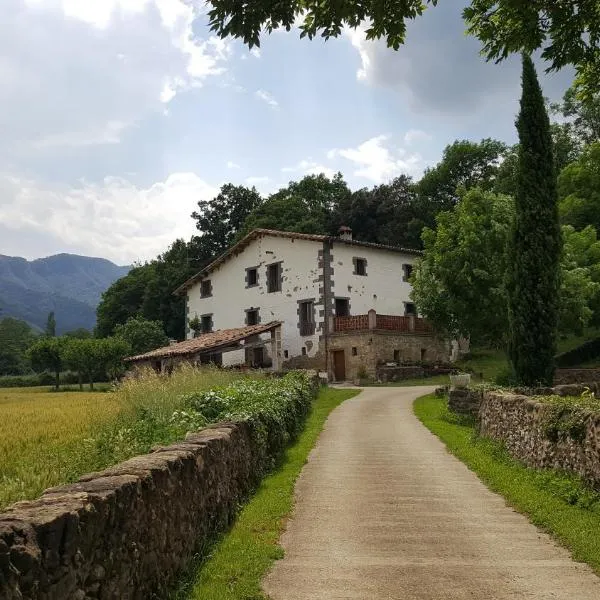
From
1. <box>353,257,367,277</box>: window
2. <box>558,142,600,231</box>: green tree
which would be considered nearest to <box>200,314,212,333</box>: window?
<box>353,257,367,277</box>: window

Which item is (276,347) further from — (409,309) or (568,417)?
(568,417)

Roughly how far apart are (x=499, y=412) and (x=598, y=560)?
7.06 metres

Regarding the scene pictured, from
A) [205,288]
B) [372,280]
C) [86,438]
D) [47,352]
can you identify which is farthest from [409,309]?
[47,352]

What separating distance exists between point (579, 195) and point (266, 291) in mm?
19458

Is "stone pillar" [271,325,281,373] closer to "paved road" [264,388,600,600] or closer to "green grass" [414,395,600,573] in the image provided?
"green grass" [414,395,600,573]

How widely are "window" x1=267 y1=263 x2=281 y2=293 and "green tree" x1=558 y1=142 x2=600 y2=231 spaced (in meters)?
16.5

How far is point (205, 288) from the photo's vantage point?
1716 inches

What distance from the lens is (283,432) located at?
12.0 metres

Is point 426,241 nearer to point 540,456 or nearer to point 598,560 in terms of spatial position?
point 540,456

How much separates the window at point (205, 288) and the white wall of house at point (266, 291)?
0.96 ft

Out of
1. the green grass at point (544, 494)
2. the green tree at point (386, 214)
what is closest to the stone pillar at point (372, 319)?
the green grass at point (544, 494)

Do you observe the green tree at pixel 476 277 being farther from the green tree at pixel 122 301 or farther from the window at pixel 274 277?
the green tree at pixel 122 301

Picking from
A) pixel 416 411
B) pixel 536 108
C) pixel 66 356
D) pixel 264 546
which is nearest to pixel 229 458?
pixel 264 546

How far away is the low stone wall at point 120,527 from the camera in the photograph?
295 centimetres
